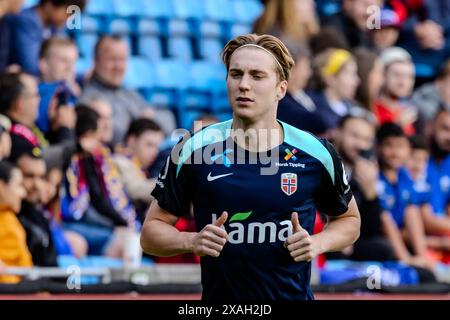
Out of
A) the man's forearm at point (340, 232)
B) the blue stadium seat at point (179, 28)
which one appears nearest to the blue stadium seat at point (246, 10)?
the blue stadium seat at point (179, 28)

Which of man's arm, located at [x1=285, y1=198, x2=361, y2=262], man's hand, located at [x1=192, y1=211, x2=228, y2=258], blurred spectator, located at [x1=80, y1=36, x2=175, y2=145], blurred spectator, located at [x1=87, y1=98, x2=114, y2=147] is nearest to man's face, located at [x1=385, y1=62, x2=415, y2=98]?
blurred spectator, located at [x1=80, y1=36, x2=175, y2=145]

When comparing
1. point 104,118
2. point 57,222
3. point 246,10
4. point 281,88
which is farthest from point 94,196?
point 281,88

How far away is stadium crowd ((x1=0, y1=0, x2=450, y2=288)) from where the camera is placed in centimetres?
901

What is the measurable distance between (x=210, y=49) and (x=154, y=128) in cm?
203

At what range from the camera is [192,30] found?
1191 cm

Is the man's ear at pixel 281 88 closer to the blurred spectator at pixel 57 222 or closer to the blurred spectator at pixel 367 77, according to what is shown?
the blurred spectator at pixel 57 222

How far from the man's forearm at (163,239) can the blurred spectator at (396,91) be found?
7.05 metres

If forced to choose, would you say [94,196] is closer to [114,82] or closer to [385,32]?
[114,82]

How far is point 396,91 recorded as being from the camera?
1200 cm

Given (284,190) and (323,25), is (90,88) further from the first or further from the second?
(284,190)

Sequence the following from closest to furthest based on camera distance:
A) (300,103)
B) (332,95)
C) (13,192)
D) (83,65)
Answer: (13,192) → (300,103) → (83,65) → (332,95)

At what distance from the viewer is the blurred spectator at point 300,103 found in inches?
364

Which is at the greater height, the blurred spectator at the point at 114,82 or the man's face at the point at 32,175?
the blurred spectator at the point at 114,82
